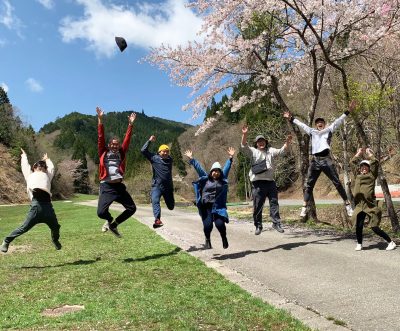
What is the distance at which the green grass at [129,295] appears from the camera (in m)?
4.67

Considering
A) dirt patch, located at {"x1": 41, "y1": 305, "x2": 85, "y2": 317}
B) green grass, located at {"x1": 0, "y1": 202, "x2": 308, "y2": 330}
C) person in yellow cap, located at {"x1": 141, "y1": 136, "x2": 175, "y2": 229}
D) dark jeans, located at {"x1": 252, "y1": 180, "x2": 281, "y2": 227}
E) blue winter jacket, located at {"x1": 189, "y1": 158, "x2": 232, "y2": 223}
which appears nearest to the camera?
green grass, located at {"x1": 0, "y1": 202, "x2": 308, "y2": 330}

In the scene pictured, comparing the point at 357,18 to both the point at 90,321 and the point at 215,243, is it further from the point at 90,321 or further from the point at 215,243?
the point at 90,321

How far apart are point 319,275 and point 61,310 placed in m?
3.88

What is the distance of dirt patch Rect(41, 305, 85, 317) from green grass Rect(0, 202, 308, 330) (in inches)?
3.6

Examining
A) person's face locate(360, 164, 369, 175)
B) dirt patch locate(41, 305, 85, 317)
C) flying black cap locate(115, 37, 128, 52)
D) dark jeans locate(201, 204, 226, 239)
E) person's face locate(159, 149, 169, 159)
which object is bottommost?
dirt patch locate(41, 305, 85, 317)

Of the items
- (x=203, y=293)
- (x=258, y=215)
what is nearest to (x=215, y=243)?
(x=258, y=215)

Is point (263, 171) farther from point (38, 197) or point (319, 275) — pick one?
point (38, 197)

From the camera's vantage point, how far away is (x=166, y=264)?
26.6 ft

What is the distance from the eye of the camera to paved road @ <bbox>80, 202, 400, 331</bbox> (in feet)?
16.0

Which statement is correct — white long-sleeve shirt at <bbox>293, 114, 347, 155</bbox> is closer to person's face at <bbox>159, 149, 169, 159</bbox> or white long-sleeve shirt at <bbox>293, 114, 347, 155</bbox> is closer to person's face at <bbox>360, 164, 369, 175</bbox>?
person's face at <bbox>360, 164, 369, 175</bbox>

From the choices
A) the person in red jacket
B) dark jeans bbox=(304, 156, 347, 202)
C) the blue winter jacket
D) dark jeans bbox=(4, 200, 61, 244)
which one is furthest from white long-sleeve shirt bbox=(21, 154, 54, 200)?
dark jeans bbox=(304, 156, 347, 202)

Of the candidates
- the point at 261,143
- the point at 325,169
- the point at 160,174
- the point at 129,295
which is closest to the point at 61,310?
the point at 129,295

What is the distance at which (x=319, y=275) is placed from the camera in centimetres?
675

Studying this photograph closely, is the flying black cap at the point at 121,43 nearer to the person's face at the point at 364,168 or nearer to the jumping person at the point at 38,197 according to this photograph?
the jumping person at the point at 38,197
